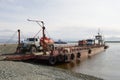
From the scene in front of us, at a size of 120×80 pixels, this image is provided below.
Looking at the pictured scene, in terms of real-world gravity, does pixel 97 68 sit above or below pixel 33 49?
below

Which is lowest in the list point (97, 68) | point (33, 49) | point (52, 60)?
point (97, 68)

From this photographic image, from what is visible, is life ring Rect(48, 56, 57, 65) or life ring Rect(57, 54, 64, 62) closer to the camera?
life ring Rect(48, 56, 57, 65)

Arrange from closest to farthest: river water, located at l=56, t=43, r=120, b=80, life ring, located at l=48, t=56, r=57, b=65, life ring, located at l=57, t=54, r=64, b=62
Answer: river water, located at l=56, t=43, r=120, b=80 → life ring, located at l=48, t=56, r=57, b=65 → life ring, located at l=57, t=54, r=64, b=62

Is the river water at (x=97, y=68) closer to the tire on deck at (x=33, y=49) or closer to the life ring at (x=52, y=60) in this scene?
the life ring at (x=52, y=60)

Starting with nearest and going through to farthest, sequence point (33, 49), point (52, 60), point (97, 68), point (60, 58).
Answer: point (52, 60) → point (97, 68) → point (60, 58) → point (33, 49)

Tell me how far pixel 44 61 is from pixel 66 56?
464cm

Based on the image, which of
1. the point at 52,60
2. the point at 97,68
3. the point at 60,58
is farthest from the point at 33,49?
the point at 97,68

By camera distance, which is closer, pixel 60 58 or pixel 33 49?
pixel 60 58

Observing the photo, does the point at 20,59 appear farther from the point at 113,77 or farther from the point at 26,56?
the point at 113,77

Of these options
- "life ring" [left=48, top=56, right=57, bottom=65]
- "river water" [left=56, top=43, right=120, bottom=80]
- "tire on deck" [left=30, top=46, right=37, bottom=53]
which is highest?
"tire on deck" [left=30, top=46, right=37, bottom=53]

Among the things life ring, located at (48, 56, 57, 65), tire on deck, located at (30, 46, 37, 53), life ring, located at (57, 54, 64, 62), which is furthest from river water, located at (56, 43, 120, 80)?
tire on deck, located at (30, 46, 37, 53)

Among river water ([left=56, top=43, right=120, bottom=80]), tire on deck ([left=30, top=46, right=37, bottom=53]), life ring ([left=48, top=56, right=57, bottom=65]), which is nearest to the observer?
river water ([left=56, top=43, right=120, bottom=80])

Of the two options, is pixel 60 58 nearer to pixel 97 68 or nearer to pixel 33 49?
pixel 33 49

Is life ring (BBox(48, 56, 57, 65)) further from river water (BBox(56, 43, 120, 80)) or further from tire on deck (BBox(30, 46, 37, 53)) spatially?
tire on deck (BBox(30, 46, 37, 53))
